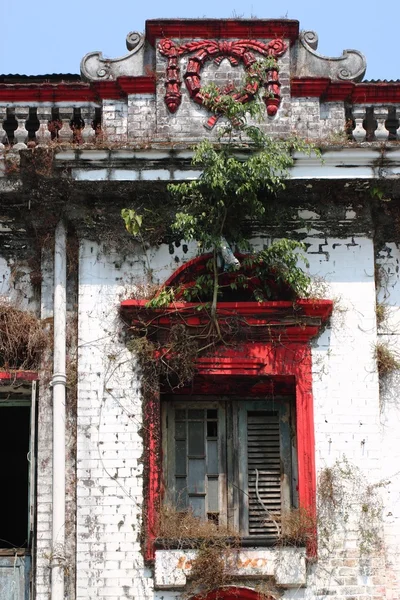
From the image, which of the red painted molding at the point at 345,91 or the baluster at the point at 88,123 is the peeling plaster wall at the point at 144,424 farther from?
the red painted molding at the point at 345,91

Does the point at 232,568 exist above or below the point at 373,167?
below

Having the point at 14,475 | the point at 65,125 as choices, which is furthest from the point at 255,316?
the point at 14,475

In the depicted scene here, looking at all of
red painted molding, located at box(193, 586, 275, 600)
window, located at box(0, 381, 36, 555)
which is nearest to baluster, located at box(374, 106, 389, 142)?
red painted molding, located at box(193, 586, 275, 600)

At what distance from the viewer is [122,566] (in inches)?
540

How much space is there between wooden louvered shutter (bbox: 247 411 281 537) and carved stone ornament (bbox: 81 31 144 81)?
3605mm

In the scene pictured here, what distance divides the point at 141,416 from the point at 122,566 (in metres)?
1.41

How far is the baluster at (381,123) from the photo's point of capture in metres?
15.1

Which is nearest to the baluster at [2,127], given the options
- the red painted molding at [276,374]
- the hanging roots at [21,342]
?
the hanging roots at [21,342]

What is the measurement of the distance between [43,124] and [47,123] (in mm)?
55

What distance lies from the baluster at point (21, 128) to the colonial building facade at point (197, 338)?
0.04 m

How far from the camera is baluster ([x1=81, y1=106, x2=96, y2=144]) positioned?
15016 mm

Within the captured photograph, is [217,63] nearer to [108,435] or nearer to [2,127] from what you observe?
[2,127]

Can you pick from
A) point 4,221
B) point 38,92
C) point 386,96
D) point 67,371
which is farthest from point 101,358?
point 386,96

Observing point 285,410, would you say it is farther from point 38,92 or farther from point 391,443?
point 38,92
